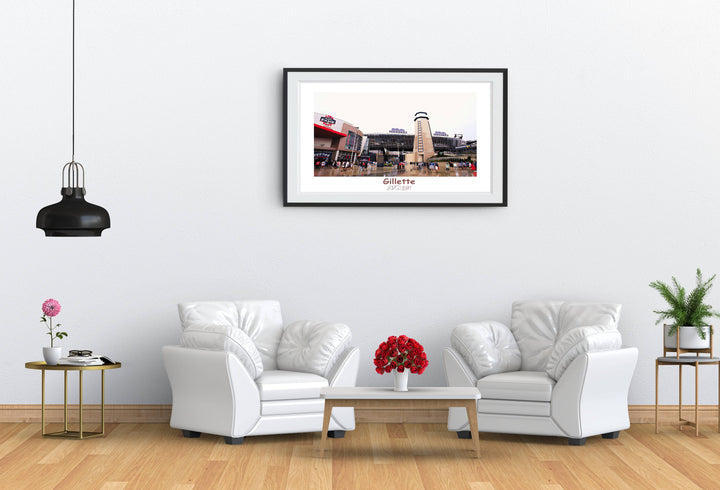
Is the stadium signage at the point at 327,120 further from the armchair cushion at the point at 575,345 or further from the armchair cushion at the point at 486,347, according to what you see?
the armchair cushion at the point at 575,345

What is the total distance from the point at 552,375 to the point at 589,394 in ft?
0.80

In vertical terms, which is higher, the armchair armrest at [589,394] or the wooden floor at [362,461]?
the armchair armrest at [589,394]

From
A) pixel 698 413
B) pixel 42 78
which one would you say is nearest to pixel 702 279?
pixel 698 413

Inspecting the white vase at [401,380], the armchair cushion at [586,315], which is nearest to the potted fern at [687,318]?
the armchair cushion at [586,315]

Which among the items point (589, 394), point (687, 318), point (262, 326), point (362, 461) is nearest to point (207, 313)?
point (262, 326)

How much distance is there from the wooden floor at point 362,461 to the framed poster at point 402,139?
1.71m

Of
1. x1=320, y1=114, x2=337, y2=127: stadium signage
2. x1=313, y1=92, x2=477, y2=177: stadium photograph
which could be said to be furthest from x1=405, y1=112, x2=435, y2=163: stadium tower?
x1=320, y1=114, x2=337, y2=127: stadium signage

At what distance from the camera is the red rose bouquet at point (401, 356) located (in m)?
5.04

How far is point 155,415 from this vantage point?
6246mm

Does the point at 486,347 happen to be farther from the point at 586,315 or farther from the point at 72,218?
the point at 72,218

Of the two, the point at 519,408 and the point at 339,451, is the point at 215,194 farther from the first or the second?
the point at 519,408

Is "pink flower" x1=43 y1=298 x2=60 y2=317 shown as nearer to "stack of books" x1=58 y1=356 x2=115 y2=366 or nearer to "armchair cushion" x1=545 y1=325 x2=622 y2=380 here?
"stack of books" x1=58 y1=356 x2=115 y2=366

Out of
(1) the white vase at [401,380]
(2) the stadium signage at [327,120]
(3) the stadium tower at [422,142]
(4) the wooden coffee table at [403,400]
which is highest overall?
(2) the stadium signage at [327,120]

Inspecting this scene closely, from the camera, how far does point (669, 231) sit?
638 centimetres
